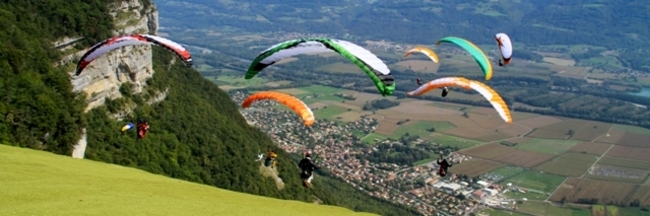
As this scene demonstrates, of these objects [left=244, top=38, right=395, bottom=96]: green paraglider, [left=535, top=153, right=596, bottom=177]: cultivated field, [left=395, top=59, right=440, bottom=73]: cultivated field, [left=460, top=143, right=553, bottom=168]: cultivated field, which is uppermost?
[left=244, top=38, right=395, bottom=96]: green paraglider

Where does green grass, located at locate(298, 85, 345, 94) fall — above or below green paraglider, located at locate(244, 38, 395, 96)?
below

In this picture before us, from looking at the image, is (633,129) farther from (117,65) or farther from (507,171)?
(117,65)

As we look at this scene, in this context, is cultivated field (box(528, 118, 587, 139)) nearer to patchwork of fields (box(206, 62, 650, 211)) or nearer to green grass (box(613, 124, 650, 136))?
patchwork of fields (box(206, 62, 650, 211))

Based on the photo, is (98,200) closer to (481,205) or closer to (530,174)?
(481,205)

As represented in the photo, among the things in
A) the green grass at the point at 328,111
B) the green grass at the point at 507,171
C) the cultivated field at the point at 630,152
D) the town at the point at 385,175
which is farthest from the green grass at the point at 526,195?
the green grass at the point at 328,111

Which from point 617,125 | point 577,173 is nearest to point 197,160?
point 577,173

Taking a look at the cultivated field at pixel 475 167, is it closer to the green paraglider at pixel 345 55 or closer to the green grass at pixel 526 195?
the green grass at pixel 526 195

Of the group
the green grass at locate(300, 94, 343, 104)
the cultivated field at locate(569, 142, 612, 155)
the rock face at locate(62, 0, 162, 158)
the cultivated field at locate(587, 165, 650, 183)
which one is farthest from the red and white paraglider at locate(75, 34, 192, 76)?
the green grass at locate(300, 94, 343, 104)

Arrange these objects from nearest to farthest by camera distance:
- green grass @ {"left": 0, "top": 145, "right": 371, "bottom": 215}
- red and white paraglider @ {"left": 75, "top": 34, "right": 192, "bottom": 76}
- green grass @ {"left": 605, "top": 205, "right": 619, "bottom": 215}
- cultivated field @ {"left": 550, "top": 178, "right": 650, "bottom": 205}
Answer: green grass @ {"left": 0, "top": 145, "right": 371, "bottom": 215} → red and white paraglider @ {"left": 75, "top": 34, "right": 192, "bottom": 76} → green grass @ {"left": 605, "top": 205, "right": 619, "bottom": 215} → cultivated field @ {"left": 550, "top": 178, "right": 650, "bottom": 205}
